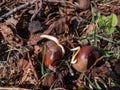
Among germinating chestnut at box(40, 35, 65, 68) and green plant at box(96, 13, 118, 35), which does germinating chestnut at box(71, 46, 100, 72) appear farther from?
green plant at box(96, 13, 118, 35)

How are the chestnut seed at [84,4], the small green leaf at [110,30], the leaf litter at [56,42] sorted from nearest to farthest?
the leaf litter at [56,42], the small green leaf at [110,30], the chestnut seed at [84,4]

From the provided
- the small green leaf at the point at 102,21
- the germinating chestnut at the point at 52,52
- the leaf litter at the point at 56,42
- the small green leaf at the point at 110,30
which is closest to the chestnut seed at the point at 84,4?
the leaf litter at the point at 56,42

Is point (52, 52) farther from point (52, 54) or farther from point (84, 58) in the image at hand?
point (84, 58)

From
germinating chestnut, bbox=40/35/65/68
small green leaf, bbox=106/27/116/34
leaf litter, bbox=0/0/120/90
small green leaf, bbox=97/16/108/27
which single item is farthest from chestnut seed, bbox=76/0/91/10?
germinating chestnut, bbox=40/35/65/68

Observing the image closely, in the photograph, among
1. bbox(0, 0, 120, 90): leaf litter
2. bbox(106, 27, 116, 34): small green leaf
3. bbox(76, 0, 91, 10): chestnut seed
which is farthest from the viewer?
bbox(76, 0, 91, 10): chestnut seed

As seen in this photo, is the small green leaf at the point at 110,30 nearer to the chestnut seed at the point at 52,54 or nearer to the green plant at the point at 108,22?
the green plant at the point at 108,22

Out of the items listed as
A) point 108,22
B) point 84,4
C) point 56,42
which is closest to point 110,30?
point 108,22
